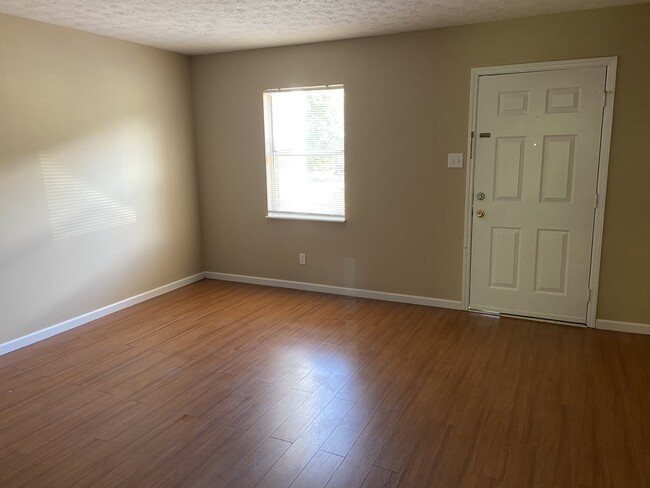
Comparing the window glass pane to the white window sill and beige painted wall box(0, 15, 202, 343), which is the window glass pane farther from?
beige painted wall box(0, 15, 202, 343)

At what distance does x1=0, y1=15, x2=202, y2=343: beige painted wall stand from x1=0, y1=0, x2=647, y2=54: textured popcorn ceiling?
1.09ft

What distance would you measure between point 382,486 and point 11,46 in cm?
376

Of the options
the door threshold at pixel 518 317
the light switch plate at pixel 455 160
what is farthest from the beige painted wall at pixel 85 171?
the door threshold at pixel 518 317

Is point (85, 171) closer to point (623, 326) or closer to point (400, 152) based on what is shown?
point (400, 152)

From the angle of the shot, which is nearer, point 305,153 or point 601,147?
point 601,147

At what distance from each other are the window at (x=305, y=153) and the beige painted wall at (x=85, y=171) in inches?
39.6

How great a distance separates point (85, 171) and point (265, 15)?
1983mm

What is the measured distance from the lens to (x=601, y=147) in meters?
3.59

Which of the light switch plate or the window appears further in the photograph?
the window

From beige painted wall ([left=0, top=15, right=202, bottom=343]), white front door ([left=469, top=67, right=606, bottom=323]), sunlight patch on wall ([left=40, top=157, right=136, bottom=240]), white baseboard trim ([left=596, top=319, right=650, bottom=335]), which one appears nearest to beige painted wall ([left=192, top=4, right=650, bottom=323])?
white baseboard trim ([left=596, top=319, right=650, bottom=335])

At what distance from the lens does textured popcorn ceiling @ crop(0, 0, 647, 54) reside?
10.5ft

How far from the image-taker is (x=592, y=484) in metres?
2.05

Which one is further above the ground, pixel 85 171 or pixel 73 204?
pixel 85 171

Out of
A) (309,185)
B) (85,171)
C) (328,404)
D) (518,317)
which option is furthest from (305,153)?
(328,404)
